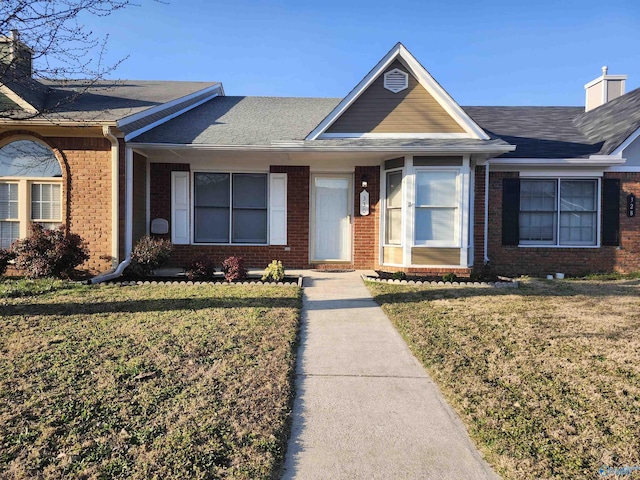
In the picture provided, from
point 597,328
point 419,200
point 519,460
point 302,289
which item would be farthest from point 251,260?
point 519,460

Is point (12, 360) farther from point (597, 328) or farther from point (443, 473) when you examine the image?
point (597, 328)

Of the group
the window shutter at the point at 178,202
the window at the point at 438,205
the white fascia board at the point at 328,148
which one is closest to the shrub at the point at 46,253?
the white fascia board at the point at 328,148

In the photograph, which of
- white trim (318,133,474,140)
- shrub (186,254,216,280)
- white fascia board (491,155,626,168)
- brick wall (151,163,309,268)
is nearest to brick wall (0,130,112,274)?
shrub (186,254,216,280)

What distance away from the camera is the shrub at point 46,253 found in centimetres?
847

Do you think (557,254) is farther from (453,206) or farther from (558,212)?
(453,206)

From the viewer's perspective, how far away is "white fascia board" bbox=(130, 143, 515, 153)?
9.27 m

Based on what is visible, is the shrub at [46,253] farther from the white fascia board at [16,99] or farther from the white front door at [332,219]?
the white front door at [332,219]

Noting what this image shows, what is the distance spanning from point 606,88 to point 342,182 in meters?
9.81

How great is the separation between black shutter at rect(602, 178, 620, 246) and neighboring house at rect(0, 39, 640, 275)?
32 mm

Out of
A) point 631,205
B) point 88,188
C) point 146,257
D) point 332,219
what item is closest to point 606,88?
point 631,205

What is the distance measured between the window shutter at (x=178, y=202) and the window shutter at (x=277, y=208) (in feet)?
6.81

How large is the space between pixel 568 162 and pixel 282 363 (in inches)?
372

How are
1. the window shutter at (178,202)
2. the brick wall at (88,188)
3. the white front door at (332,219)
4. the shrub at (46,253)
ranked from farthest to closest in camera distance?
the white front door at (332,219), the window shutter at (178,202), the brick wall at (88,188), the shrub at (46,253)

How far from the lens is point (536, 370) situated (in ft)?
14.1
